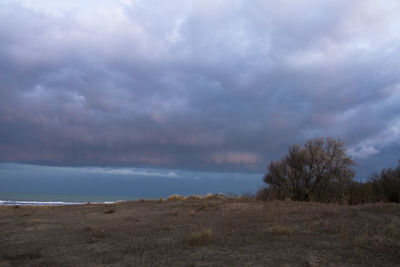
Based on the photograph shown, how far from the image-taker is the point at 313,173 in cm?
2478

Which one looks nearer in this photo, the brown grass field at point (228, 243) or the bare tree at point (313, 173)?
the brown grass field at point (228, 243)

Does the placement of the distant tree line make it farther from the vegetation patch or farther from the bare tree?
the vegetation patch

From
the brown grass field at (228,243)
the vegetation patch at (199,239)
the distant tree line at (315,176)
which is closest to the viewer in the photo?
the brown grass field at (228,243)

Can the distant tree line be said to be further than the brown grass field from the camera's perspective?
Yes

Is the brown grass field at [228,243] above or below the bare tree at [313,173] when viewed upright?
below

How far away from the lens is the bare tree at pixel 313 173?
80.3ft

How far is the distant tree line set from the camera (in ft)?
77.0

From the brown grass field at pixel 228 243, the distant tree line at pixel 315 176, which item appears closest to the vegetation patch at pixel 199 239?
the brown grass field at pixel 228 243

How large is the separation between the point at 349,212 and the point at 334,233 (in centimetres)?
356

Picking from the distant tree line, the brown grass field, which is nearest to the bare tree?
the distant tree line

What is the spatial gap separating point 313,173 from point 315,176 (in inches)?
11.6

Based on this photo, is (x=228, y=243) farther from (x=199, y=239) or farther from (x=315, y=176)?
(x=315, y=176)

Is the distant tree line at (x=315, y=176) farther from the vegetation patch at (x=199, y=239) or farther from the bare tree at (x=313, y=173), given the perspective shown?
the vegetation patch at (x=199, y=239)

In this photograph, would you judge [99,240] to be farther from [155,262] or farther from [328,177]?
[328,177]
